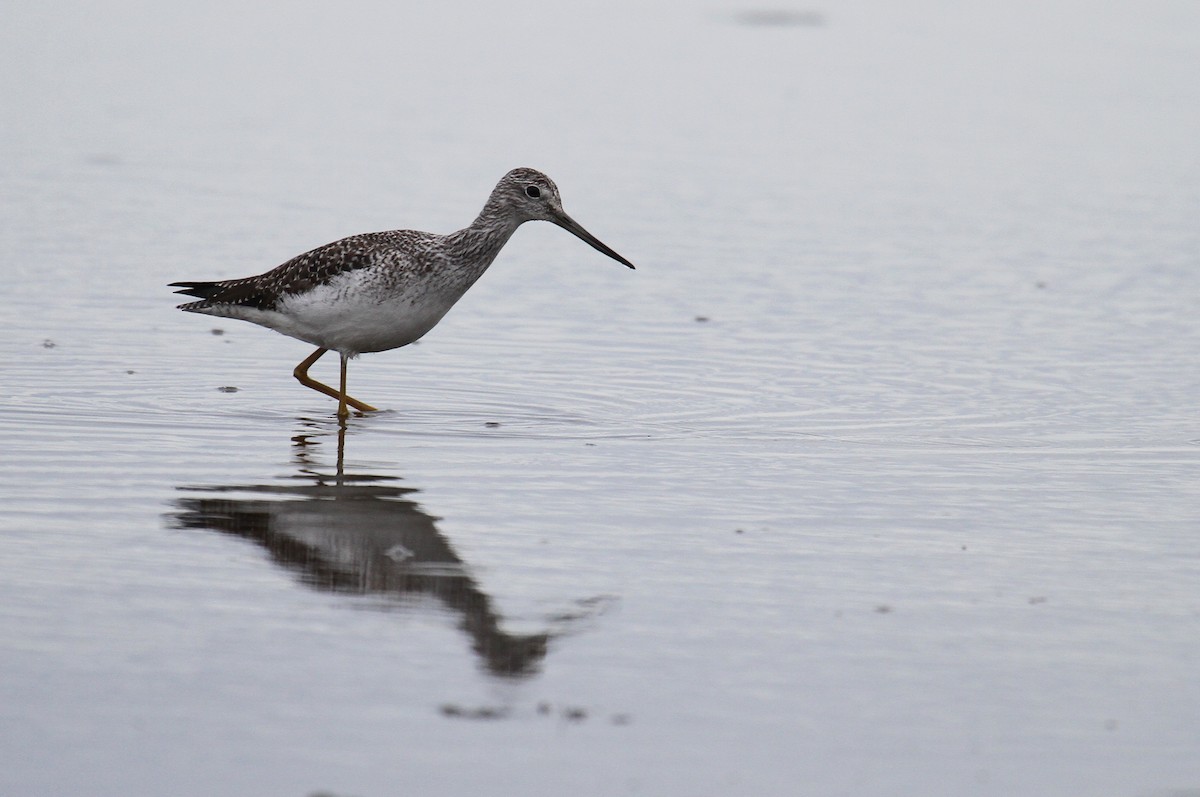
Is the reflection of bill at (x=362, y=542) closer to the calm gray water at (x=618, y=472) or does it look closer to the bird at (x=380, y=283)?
the calm gray water at (x=618, y=472)

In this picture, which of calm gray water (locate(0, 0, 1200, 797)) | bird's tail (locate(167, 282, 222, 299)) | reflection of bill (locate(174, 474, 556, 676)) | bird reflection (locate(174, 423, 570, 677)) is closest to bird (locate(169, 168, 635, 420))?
bird's tail (locate(167, 282, 222, 299))

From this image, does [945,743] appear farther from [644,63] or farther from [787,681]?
[644,63]

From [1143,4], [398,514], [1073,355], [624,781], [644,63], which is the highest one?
[1143,4]

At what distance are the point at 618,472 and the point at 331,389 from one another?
2.44 m

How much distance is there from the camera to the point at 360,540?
7043 millimetres

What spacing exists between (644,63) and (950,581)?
20.8 meters

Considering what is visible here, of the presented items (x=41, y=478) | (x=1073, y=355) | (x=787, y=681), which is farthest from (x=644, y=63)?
(x=787, y=681)

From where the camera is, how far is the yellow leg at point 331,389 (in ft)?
31.6

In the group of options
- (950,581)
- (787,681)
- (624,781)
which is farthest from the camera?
(950,581)

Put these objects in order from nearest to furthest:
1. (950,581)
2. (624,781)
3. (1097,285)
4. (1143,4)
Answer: (624,781) → (950,581) → (1097,285) → (1143,4)

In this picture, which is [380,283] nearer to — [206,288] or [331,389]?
[331,389]

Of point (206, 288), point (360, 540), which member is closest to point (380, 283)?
point (206, 288)

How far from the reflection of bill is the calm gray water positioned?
3cm

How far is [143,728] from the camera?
505 centimetres
